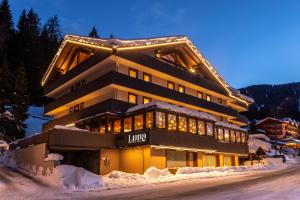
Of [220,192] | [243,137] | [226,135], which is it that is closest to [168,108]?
[226,135]

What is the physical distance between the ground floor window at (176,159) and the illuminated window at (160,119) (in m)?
3.42

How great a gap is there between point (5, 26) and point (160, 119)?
6278cm

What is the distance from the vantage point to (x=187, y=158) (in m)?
36.4

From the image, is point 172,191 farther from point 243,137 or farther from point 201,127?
point 243,137

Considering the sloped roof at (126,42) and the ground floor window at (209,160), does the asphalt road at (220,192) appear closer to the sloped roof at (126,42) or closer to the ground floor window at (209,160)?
the ground floor window at (209,160)

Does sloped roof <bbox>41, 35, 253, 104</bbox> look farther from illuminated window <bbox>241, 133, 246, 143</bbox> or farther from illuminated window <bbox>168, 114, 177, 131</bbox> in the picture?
illuminated window <bbox>241, 133, 246, 143</bbox>

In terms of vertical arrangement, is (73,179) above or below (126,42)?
below

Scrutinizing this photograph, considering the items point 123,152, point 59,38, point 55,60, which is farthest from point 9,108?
point 59,38

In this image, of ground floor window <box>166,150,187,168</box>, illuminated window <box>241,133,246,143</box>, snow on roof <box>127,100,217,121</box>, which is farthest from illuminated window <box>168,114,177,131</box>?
illuminated window <box>241,133,246,143</box>

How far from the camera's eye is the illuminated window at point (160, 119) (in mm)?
31380

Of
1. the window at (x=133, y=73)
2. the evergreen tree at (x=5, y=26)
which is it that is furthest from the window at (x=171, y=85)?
the evergreen tree at (x=5, y=26)

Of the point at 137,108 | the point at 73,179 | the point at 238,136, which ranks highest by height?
the point at 137,108

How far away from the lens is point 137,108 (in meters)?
32.9

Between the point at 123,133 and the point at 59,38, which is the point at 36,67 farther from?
the point at 123,133
